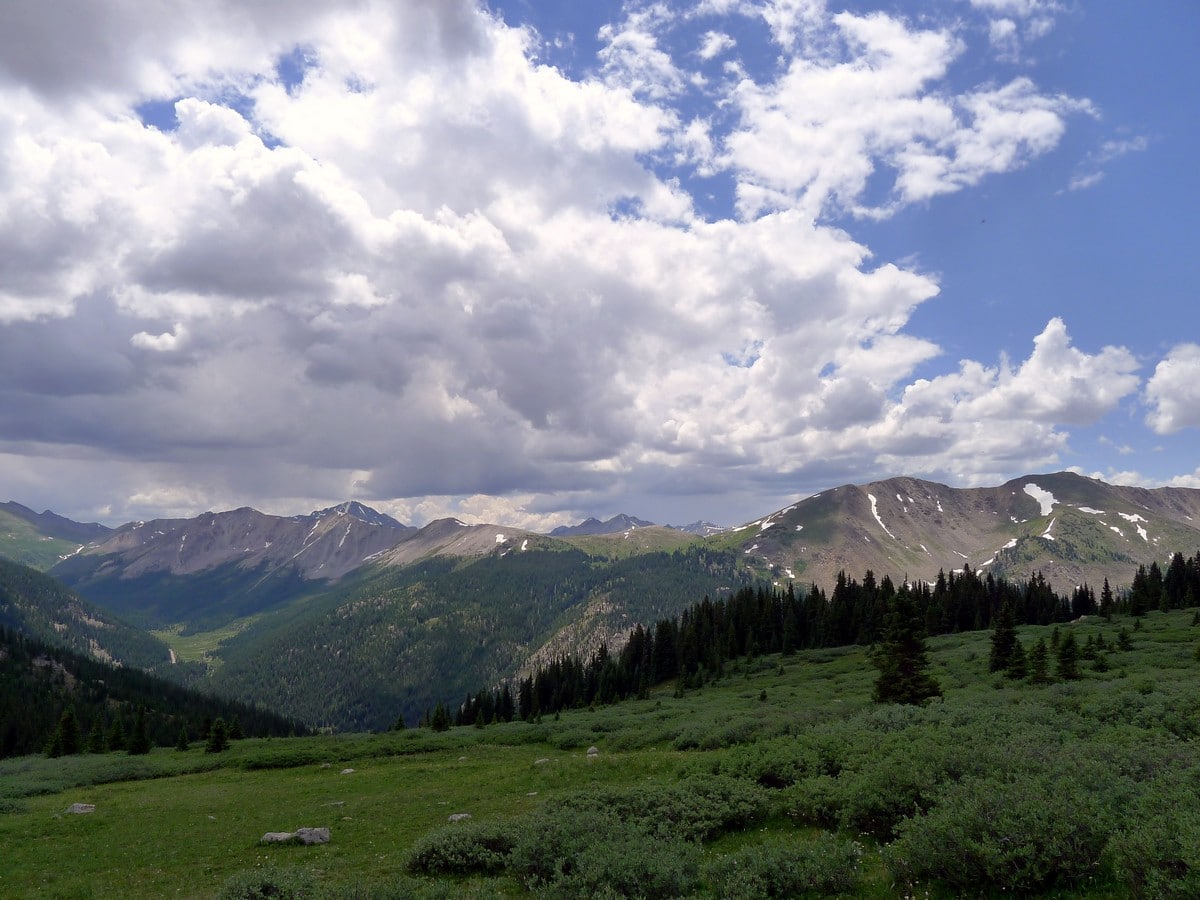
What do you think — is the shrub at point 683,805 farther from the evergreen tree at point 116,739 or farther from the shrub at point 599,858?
the evergreen tree at point 116,739

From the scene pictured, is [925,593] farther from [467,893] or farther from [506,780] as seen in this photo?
[467,893]

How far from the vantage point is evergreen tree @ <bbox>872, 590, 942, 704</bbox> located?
47.1 m

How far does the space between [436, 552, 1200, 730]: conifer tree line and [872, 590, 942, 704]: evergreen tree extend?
55.7m

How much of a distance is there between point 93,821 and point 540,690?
102444 mm

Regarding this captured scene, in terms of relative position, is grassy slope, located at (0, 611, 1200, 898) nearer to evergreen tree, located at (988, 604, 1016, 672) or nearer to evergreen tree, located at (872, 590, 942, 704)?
evergreen tree, located at (988, 604, 1016, 672)

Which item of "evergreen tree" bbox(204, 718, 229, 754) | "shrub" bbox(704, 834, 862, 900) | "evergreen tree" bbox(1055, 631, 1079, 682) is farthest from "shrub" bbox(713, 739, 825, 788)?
"evergreen tree" bbox(204, 718, 229, 754)

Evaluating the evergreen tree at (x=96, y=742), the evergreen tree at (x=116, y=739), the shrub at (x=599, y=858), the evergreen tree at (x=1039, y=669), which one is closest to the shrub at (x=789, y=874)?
the shrub at (x=599, y=858)

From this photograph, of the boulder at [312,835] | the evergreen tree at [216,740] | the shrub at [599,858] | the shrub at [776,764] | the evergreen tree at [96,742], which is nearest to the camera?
the shrub at [599,858]

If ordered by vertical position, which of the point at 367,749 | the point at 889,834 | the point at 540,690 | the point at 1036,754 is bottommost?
the point at 540,690

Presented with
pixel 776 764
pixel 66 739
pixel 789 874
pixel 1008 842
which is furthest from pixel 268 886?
pixel 66 739

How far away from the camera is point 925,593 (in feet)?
429

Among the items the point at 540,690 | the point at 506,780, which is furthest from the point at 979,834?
the point at 540,690

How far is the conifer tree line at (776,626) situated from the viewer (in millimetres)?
113750

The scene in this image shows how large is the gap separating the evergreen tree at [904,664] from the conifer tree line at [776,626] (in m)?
55.7
